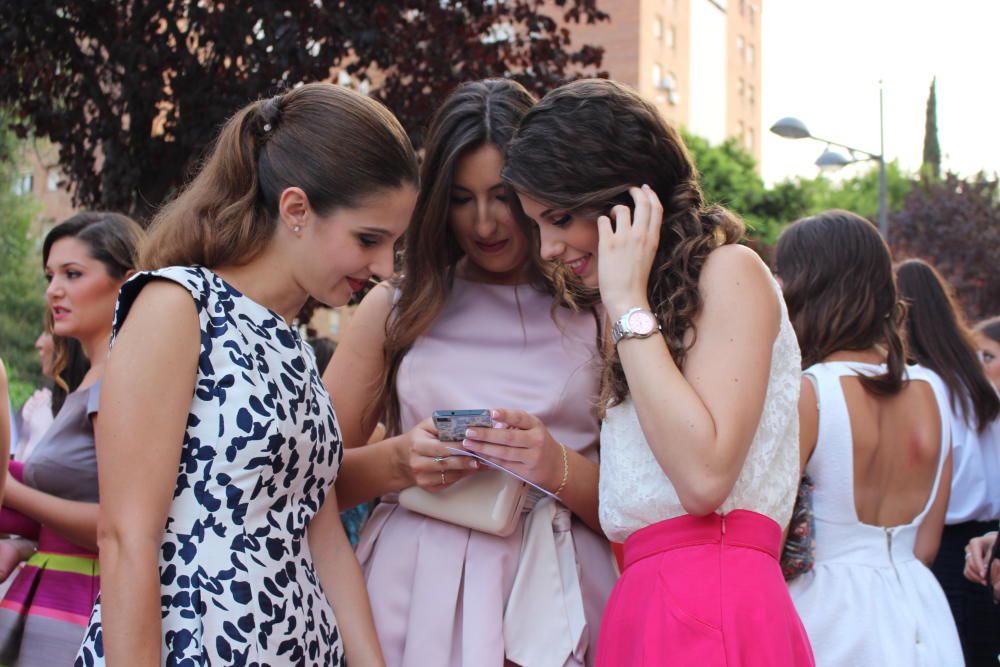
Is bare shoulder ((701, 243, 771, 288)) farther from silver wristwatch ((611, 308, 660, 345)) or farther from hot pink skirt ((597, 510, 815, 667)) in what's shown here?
hot pink skirt ((597, 510, 815, 667))

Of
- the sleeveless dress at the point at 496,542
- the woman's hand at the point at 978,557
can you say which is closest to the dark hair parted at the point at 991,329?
the woman's hand at the point at 978,557

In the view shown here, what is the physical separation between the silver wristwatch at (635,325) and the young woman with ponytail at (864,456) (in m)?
1.29

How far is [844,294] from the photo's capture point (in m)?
→ 3.58

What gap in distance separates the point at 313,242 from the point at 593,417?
3.00 ft

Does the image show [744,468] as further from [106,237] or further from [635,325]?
[106,237]

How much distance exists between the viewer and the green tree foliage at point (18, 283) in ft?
65.8

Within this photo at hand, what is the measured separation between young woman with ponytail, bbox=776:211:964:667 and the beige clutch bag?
3.75ft

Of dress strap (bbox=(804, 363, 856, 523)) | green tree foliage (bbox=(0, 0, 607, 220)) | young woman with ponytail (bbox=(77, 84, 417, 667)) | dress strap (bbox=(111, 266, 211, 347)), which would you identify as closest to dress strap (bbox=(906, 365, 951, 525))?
dress strap (bbox=(804, 363, 856, 523))

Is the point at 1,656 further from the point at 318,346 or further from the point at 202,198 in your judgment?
the point at 318,346

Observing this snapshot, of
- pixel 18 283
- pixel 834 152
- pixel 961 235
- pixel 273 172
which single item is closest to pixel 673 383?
pixel 273 172

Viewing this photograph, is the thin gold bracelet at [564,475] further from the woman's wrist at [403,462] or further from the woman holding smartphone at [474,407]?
the woman's wrist at [403,462]

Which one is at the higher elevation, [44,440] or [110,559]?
[110,559]

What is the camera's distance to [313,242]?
2.37 metres

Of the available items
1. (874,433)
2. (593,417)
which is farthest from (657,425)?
(874,433)
